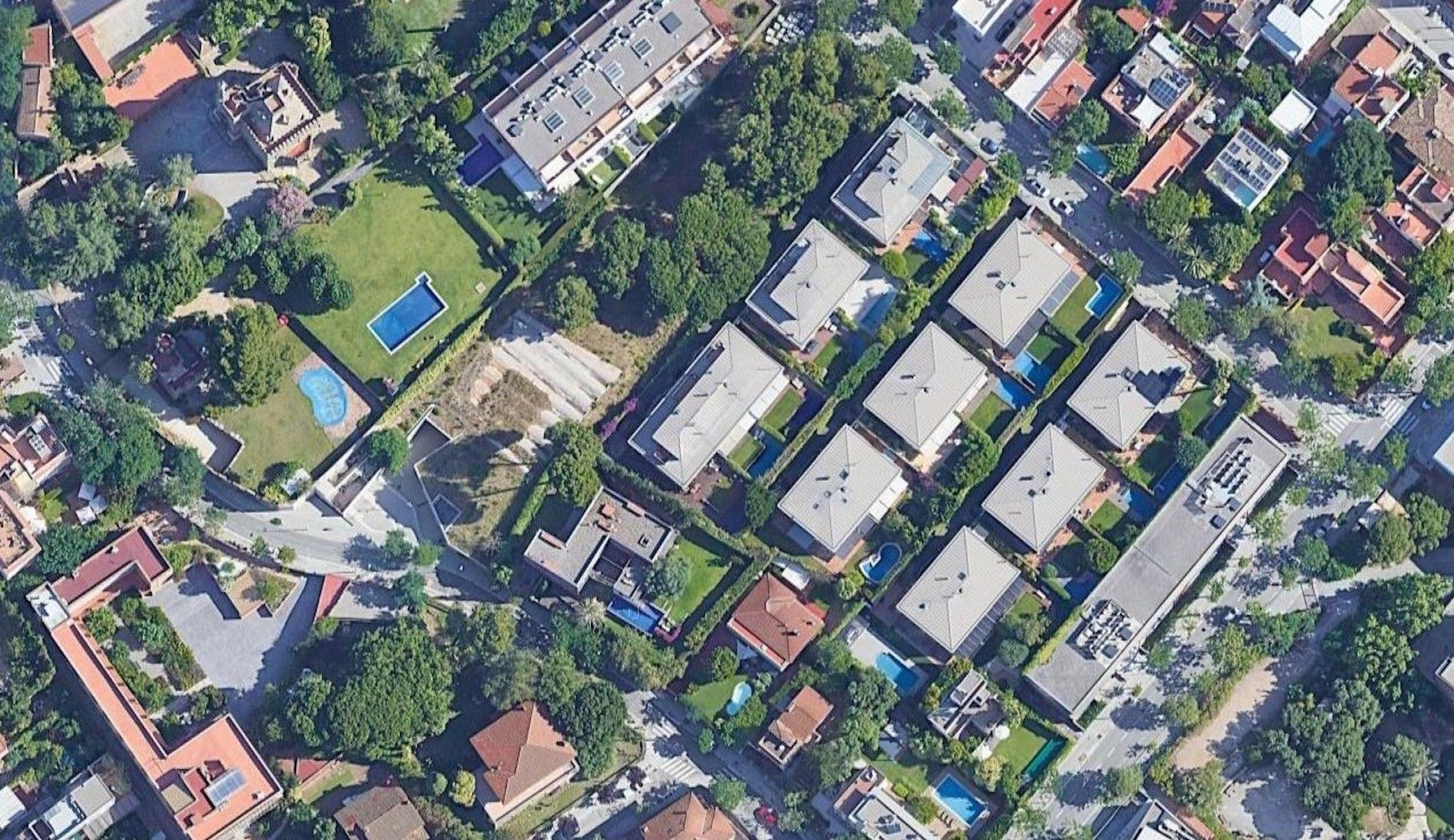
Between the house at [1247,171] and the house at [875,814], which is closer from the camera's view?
the house at [875,814]

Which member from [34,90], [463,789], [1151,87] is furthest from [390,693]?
[1151,87]

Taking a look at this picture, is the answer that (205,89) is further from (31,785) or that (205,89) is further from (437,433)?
(31,785)

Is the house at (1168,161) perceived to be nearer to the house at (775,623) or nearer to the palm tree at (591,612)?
the house at (775,623)

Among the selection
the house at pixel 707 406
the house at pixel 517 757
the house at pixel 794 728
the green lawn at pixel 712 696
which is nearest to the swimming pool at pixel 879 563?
the house at pixel 794 728

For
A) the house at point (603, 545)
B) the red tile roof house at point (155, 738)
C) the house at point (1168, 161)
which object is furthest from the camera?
the house at point (1168, 161)

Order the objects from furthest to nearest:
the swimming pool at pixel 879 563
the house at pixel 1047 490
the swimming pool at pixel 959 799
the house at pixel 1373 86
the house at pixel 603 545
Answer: the swimming pool at pixel 879 563, the swimming pool at pixel 959 799, the house at pixel 1373 86, the house at pixel 603 545, the house at pixel 1047 490

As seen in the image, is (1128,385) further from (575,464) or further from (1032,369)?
(575,464)

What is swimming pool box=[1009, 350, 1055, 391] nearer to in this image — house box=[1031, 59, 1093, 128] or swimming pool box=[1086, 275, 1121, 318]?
swimming pool box=[1086, 275, 1121, 318]

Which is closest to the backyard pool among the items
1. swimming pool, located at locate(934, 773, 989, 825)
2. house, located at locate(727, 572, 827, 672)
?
house, located at locate(727, 572, 827, 672)

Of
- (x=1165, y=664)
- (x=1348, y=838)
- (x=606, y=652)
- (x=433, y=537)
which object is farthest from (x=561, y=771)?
(x=1348, y=838)
